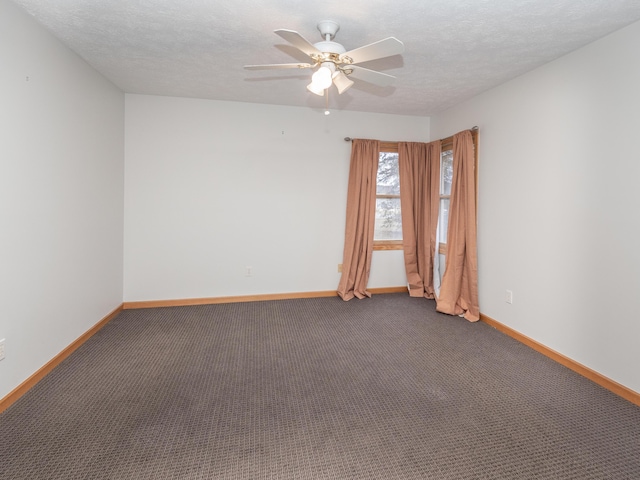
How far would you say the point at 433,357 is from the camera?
2787 millimetres

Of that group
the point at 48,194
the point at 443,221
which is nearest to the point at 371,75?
the point at 48,194

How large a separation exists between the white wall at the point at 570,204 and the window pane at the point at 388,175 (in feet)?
4.20

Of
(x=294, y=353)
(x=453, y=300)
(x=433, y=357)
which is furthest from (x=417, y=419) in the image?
(x=453, y=300)

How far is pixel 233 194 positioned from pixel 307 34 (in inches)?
87.9

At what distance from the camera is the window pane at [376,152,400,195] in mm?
4680

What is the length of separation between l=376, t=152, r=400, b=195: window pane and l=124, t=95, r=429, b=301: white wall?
0.27 metres

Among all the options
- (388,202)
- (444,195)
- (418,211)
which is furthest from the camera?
(388,202)

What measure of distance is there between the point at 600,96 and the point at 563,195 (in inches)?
29.6

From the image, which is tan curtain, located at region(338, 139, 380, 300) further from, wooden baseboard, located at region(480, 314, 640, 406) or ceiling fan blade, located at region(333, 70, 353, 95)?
ceiling fan blade, located at region(333, 70, 353, 95)

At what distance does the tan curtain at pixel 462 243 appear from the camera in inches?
144

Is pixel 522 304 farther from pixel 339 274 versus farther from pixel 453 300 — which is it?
pixel 339 274

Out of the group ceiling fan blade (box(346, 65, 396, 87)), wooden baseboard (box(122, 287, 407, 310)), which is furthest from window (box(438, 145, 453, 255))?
ceiling fan blade (box(346, 65, 396, 87))

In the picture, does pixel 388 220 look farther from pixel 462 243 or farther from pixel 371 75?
pixel 371 75

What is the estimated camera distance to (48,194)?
2443mm
